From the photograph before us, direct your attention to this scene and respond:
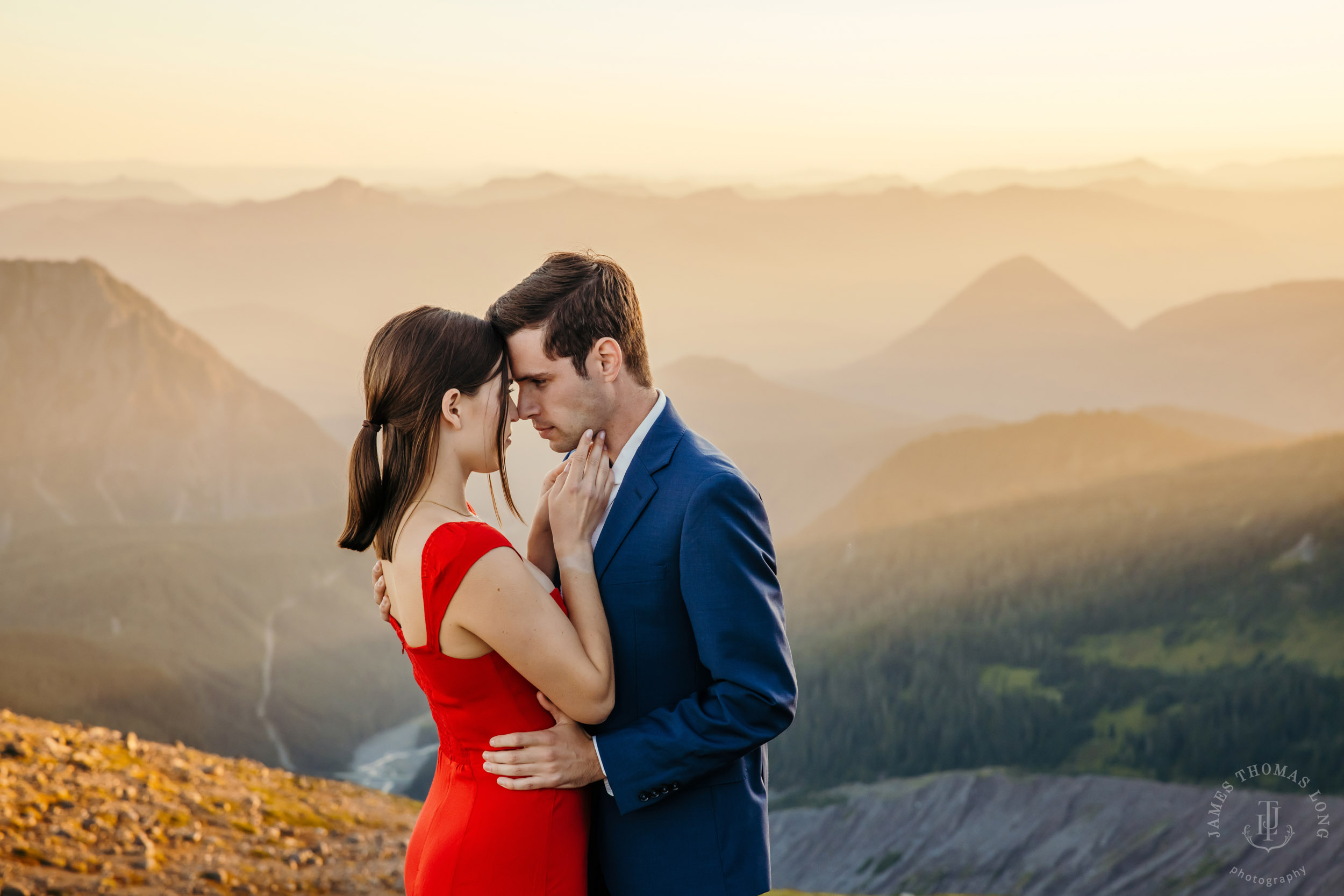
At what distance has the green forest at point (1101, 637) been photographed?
1462cm

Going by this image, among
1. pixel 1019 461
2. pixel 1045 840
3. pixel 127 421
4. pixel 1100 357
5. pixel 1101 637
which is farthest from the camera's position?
pixel 127 421

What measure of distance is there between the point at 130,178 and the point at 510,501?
915 inches

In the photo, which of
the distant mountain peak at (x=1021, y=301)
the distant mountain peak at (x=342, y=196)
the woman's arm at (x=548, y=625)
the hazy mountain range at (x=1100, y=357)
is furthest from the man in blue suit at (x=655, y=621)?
the distant mountain peak at (x=342, y=196)

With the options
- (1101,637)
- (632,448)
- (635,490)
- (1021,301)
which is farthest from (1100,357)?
(635,490)

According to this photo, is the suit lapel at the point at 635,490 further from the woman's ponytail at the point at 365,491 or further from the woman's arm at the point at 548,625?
the woman's ponytail at the point at 365,491

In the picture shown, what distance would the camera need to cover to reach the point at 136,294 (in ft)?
79.6

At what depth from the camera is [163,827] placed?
8.63 meters

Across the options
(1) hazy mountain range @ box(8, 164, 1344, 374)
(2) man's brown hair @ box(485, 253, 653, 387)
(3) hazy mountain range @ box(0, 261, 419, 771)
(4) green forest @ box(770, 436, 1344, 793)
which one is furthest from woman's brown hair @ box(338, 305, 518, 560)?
(1) hazy mountain range @ box(8, 164, 1344, 374)

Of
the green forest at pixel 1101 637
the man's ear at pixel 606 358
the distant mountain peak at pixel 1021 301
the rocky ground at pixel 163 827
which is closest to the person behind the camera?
the man's ear at pixel 606 358

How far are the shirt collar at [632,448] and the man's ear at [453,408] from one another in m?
0.48

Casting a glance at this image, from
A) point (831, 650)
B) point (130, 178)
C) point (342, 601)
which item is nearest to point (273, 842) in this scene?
point (831, 650)

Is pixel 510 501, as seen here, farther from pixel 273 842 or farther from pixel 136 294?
pixel 136 294

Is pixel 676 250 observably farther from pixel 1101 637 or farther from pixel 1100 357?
pixel 1101 637

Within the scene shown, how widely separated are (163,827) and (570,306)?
27.1ft
